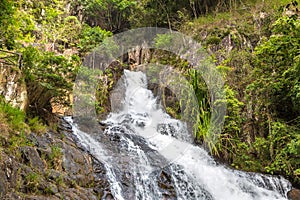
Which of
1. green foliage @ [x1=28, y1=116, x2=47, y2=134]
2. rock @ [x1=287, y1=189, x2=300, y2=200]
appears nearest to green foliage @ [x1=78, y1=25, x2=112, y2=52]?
green foliage @ [x1=28, y1=116, x2=47, y2=134]

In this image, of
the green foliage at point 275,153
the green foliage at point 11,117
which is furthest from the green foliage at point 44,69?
the green foliage at point 275,153

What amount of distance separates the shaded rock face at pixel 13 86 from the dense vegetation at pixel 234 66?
318 millimetres

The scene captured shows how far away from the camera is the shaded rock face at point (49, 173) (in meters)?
4.24

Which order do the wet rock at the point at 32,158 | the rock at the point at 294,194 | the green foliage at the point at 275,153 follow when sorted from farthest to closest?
the green foliage at the point at 275,153
the rock at the point at 294,194
the wet rock at the point at 32,158

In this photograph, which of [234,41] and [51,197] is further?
[234,41]

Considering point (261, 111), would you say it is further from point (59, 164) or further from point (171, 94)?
point (59, 164)

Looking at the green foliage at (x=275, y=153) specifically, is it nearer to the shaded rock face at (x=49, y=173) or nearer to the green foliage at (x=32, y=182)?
the shaded rock face at (x=49, y=173)

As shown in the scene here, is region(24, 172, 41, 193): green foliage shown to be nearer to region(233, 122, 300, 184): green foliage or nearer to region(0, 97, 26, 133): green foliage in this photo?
region(0, 97, 26, 133): green foliage

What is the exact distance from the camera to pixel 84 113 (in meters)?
11.1

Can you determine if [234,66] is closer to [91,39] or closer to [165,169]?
[165,169]

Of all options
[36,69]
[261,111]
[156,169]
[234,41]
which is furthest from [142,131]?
[234,41]

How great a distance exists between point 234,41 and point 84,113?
666cm

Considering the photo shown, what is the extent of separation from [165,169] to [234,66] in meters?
5.18

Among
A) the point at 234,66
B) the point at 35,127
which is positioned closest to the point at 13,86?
the point at 35,127
